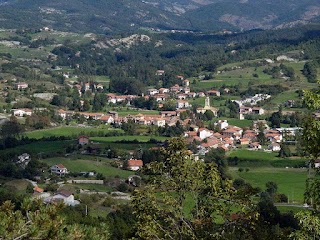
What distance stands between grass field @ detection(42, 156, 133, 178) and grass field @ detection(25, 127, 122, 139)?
7.61 m

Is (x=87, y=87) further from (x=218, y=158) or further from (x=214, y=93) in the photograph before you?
(x=218, y=158)

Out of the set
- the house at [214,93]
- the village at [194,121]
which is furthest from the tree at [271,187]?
the house at [214,93]

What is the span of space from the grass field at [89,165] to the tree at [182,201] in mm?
24703

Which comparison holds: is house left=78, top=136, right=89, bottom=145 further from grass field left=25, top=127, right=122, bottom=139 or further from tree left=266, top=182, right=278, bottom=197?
tree left=266, top=182, right=278, bottom=197

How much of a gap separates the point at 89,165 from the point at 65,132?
39.0ft

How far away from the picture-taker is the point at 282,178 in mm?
32094

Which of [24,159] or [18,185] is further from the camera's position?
[24,159]

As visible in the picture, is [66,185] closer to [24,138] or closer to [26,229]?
[24,138]

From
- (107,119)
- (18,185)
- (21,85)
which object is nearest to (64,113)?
(107,119)

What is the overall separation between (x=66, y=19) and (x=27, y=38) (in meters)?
50.1

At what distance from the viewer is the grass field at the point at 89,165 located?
112 feet

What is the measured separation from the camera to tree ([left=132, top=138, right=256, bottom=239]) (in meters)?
7.97

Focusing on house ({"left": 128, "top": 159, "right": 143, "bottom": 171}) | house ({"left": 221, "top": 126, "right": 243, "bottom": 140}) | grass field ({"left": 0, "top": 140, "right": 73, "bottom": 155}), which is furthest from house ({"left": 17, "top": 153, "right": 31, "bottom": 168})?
house ({"left": 221, "top": 126, "right": 243, "bottom": 140})

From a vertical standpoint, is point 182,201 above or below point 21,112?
above
